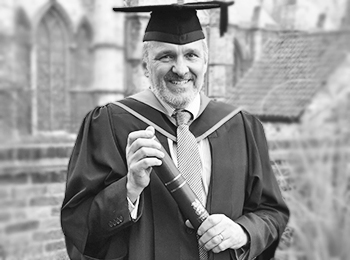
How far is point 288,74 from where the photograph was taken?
184 inches

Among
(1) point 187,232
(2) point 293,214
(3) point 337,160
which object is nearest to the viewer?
(1) point 187,232

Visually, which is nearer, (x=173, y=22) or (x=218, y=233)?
(x=218, y=233)

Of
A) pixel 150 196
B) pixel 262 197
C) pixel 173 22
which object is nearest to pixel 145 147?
pixel 150 196

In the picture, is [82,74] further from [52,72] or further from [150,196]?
[150,196]

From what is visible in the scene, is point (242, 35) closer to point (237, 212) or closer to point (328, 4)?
point (328, 4)

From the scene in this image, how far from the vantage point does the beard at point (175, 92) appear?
2.12 meters

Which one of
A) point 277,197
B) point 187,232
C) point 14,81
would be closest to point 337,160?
point 277,197

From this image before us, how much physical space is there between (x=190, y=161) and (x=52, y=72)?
3510mm

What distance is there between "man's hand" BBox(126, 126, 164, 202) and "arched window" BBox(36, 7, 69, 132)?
10.5 feet

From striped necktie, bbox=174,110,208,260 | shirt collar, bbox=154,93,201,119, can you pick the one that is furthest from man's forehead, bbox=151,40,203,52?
striped necktie, bbox=174,110,208,260

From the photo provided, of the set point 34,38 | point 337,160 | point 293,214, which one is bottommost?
point 293,214

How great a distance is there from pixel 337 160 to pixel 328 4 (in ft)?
4.73

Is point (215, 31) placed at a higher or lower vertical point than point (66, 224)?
higher

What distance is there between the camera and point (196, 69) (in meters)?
2.13
